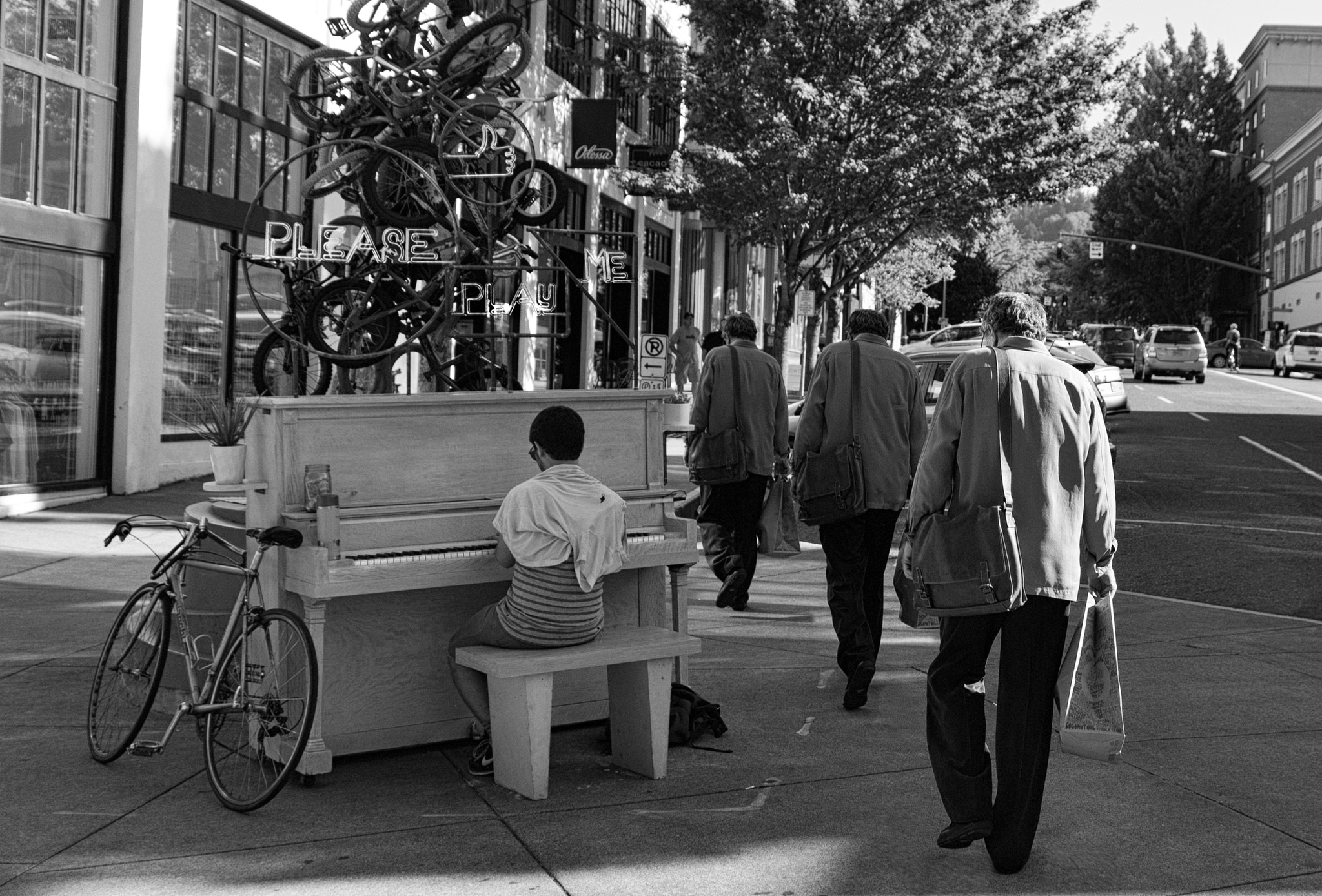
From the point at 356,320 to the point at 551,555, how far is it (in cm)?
291

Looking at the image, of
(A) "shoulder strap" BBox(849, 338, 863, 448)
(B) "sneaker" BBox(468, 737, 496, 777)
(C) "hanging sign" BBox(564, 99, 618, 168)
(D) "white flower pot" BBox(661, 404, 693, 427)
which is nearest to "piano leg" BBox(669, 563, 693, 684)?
(B) "sneaker" BBox(468, 737, 496, 777)

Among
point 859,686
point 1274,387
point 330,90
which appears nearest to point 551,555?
point 859,686

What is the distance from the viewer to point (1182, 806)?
5.27 meters

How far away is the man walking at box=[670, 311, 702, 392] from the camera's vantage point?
25656 mm

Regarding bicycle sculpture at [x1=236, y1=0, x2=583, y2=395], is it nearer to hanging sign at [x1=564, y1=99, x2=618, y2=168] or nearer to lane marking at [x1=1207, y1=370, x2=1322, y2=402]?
hanging sign at [x1=564, y1=99, x2=618, y2=168]

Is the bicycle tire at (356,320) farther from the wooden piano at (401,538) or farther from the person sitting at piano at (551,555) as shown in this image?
the person sitting at piano at (551,555)

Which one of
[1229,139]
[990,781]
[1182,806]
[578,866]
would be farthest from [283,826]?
[1229,139]

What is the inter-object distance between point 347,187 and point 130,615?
3144 mm

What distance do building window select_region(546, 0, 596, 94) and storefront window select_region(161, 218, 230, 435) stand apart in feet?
30.7

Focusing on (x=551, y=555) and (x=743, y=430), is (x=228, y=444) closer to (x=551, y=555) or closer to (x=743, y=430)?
(x=551, y=555)

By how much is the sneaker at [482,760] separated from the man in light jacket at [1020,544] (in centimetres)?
181

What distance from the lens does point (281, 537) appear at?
17.1ft

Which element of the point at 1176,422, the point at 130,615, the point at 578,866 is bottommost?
the point at 578,866

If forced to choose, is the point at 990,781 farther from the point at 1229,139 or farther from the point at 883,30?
the point at 1229,139
